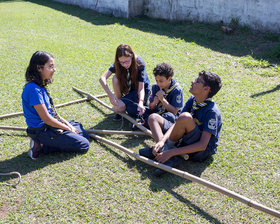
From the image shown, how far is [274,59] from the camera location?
766 centimetres

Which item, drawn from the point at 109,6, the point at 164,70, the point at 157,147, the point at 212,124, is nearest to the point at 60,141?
the point at 157,147

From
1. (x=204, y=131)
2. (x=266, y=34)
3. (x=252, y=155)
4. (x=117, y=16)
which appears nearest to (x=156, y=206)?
(x=204, y=131)

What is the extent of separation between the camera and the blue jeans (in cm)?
388

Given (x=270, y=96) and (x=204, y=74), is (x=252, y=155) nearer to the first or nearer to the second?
(x=204, y=74)

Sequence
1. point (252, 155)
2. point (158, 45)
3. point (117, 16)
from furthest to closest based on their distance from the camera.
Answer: point (117, 16)
point (158, 45)
point (252, 155)

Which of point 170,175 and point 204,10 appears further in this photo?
point 204,10

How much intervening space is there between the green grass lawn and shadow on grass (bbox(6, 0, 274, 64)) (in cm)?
5

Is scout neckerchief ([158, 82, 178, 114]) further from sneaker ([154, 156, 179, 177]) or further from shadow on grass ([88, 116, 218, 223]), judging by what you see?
sneaker ([154, 156, 179, 177])

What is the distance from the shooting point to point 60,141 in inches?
153

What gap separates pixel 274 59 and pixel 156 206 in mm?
5988

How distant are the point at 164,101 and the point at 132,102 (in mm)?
836

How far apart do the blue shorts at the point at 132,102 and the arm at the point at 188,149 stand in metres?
1.26

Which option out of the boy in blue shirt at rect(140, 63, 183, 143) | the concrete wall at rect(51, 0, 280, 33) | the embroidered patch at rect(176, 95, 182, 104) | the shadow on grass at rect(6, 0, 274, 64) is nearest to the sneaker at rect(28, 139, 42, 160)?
the boy in blue shirt at rect(140, 63, 183, 143)

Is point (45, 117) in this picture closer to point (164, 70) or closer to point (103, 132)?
point (103, 132)
